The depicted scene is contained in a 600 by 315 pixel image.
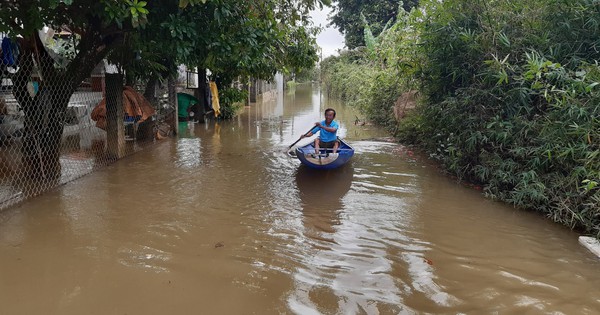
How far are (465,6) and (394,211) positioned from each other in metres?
3.85

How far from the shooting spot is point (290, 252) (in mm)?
4426

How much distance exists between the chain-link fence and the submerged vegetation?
6186mm

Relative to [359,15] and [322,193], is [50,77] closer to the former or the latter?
[322,193]

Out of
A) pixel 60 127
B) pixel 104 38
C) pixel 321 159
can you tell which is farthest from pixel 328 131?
pixel 60 127

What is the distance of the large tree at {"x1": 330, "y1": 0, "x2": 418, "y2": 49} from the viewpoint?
27125 mm

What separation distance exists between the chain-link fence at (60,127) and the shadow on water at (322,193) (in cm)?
386

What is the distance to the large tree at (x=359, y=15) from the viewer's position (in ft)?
89.0

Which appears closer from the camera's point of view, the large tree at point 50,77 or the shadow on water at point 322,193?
the shadow on water at point 322,193

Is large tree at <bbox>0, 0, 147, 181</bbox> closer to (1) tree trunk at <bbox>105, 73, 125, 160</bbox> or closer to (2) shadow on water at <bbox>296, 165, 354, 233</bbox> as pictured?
(1) tree trunk at <bbox>105, 73, 125, 160</bbox>

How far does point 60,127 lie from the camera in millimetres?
6949

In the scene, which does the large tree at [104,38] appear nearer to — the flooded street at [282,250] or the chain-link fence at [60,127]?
the chain-link fence at [60,127]

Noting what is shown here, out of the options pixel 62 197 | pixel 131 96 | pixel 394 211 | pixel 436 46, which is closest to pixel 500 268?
pixel 394 211

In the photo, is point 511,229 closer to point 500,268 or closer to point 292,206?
point 500,268

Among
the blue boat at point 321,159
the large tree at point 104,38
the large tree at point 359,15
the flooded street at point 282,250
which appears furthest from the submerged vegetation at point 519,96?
the large tree at point 359,15
